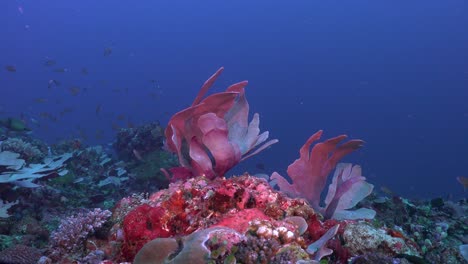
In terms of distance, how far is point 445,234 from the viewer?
16.5 feet

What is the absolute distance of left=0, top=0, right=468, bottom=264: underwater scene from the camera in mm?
3076

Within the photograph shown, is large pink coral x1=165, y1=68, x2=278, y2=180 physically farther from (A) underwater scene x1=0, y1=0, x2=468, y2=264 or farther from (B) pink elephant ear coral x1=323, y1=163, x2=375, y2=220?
(B) pink elephant ear coral x1=323, y1=163, x2=375, y2=220

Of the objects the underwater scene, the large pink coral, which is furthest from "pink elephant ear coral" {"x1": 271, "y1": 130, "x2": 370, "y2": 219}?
the large pink coral

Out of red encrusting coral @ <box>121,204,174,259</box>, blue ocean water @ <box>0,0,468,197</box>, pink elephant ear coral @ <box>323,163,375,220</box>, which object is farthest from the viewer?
blue ocean water @ <box>0,0,468,197</box>

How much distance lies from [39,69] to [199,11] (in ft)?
220

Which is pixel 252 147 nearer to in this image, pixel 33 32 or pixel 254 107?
pixel 254 107

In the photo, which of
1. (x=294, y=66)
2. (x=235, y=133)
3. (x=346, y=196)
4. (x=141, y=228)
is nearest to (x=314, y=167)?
(x=346, y=196)

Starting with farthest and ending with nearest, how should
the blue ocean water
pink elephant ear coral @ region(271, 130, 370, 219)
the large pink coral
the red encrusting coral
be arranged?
1. the blue ocean water
2. pink elephant ear coral @ region(271, 130, 370, 219)
3. the large pink coral
4. the red encrusting coral

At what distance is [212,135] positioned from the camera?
373 centimetres

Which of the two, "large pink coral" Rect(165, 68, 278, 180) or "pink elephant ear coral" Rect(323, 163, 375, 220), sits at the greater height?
"large pink coral" Rect(165, 68, 278, 180)

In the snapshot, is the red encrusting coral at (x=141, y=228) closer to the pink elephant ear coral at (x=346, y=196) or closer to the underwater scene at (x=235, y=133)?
the underwater scene at (x=235, y=133)

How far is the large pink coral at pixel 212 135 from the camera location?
3.76 m

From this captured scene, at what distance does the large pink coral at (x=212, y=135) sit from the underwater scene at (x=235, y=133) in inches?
0.8

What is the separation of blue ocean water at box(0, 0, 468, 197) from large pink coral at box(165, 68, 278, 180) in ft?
245
